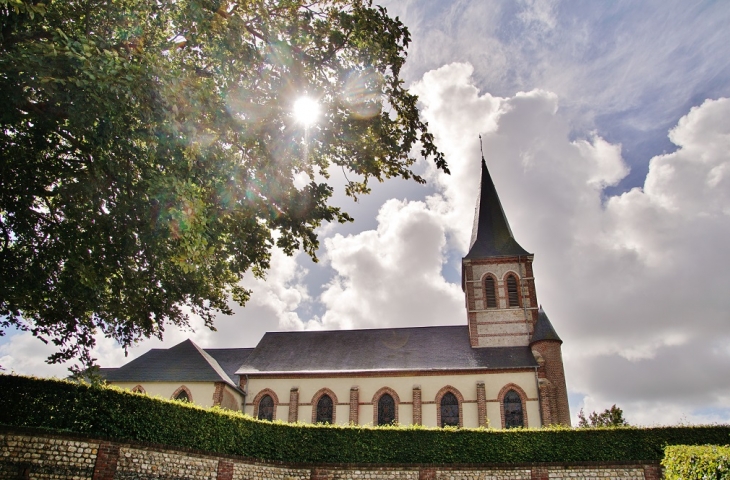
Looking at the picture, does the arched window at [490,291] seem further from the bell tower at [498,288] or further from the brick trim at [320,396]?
the brick trim at [320,396]

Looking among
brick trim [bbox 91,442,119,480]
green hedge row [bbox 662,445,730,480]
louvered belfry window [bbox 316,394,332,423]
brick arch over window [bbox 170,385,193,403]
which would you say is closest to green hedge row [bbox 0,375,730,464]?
green hedge row [bbox 662,445,730,480]

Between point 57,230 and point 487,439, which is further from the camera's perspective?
point 487,439

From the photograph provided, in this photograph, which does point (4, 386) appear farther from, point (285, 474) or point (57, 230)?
point (285, 474)

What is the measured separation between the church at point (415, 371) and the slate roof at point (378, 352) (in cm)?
6

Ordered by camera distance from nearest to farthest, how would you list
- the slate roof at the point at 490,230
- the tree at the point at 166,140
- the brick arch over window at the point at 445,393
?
the tree at the point at 166,140, the brick arch over window at the point at 445,393, the slate roof at the point at 490,230

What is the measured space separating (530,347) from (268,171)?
20811mm

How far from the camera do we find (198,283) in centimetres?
1262

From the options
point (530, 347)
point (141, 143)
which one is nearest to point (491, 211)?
point (530, 347)

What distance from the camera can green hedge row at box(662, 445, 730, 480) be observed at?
12296 millimetres

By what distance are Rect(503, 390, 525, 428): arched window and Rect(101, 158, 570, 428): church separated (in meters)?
0.05

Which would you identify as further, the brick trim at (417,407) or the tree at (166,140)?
the brick trim at (417,407)

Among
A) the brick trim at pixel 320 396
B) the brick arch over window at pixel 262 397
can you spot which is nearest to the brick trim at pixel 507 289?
the brick trim at pixel 320 396

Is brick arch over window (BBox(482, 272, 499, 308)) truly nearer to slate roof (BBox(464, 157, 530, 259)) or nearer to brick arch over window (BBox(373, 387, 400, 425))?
slate roof (BBox(464, 157, 530, 259))

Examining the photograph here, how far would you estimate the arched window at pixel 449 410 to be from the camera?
83.3ft
